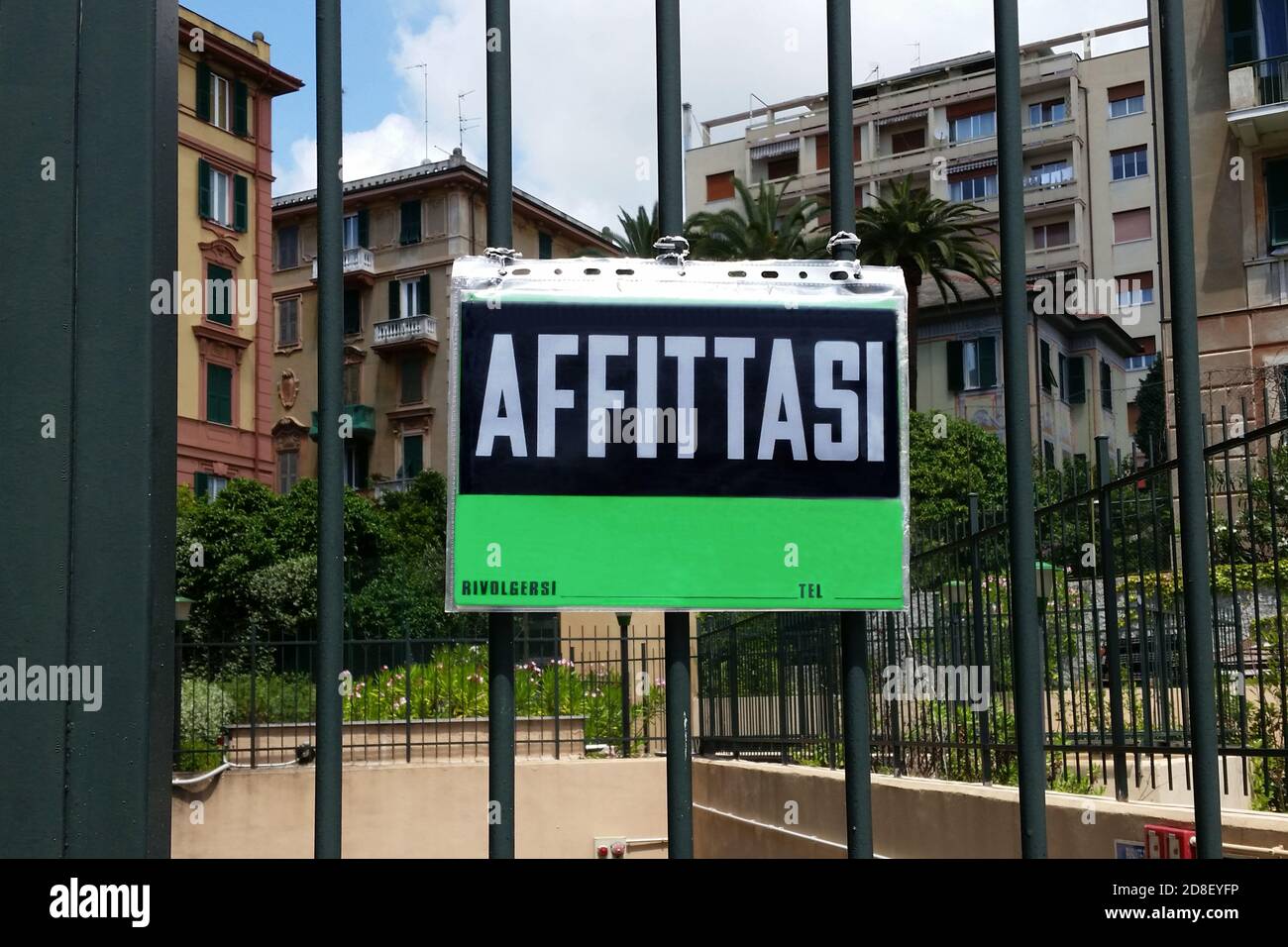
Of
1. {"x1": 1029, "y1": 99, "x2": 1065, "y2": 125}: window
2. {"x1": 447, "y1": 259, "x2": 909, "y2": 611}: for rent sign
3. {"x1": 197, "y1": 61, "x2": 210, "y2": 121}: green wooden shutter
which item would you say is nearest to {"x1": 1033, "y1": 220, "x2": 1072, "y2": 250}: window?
{"x1": 1029, "y1": 99, "x2": 1065, "y2": 125}: window

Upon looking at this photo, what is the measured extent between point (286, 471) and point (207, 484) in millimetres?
15583

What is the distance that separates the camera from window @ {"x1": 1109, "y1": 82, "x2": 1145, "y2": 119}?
60.2 metres

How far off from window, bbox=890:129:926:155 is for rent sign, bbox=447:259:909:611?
63.7m

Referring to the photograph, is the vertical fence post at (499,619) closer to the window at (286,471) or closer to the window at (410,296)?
the window at (410,296)

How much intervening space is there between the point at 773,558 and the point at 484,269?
1040 mm

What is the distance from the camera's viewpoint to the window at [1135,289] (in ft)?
194

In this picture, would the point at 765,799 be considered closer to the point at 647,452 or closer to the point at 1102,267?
the point at 647,452

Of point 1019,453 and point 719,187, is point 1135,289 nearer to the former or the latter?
point 719,187

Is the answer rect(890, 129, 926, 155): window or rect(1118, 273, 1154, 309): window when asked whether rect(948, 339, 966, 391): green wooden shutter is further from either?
rect(890, 129, 926, 155): window

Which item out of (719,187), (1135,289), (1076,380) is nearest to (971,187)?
(1135,289)

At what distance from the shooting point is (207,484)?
138ft
